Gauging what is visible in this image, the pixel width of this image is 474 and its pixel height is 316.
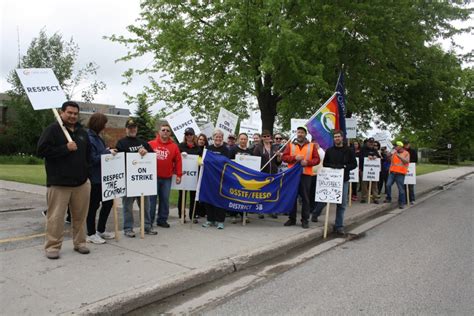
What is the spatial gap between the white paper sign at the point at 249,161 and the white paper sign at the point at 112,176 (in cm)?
282

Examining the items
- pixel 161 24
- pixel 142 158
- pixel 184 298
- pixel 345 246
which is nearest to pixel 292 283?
pixel 184 298

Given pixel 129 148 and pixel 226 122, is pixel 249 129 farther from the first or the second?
pixel 129 148

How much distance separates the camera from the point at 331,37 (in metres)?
13.2

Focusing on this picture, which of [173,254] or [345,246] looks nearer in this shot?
[173,254]

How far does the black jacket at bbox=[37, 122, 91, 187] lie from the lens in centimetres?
523

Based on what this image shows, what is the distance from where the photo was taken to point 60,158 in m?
5.35

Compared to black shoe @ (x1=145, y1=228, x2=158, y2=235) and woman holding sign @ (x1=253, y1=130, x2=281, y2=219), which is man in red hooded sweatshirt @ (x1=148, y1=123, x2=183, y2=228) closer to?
black shoe @ (x1=145, y1=228, x2=158, y2=235)

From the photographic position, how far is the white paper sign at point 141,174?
6750 mm

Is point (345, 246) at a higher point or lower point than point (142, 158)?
lower

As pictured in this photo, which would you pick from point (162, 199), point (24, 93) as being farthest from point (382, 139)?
point (24, 93)

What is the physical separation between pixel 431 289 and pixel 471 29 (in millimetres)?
15093

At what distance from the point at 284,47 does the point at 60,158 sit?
8263mm

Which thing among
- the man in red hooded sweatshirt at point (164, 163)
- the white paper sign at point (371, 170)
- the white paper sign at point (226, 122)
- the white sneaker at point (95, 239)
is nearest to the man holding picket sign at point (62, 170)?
the white sneaker at point (95, 239)

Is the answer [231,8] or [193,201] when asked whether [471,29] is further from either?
[193,201]
